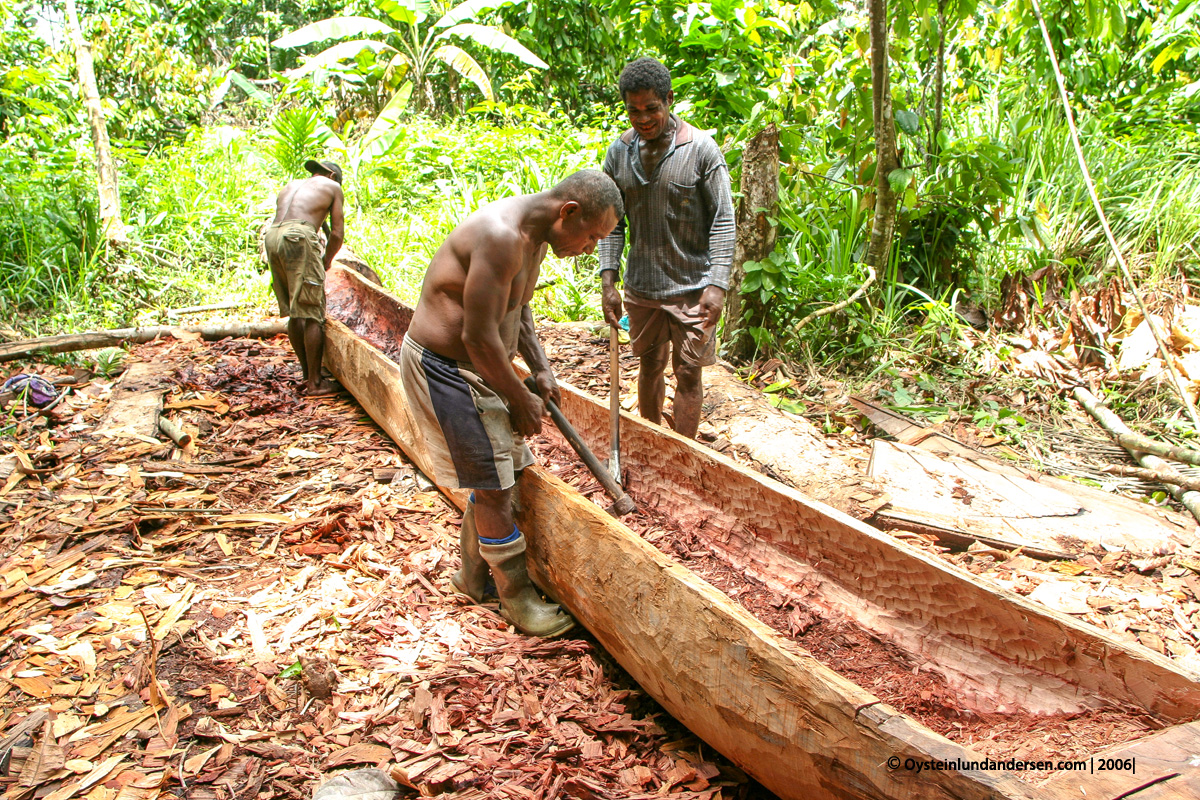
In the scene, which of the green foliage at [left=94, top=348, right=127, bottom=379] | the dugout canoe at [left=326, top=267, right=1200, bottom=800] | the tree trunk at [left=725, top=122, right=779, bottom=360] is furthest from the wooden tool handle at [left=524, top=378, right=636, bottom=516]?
the green foliage at [left=94, top=348, right=127, bottom=379]

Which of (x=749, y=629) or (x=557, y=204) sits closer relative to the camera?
(x=749, y=629)

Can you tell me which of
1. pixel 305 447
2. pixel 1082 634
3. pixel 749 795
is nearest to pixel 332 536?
pixel 305 447

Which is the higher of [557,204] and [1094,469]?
[557,204]

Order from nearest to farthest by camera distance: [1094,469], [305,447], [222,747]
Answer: [222,747] → [1094,469] → [305,447]

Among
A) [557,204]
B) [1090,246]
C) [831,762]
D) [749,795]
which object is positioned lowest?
[749,795]

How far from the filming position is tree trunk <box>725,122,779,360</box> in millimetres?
4566

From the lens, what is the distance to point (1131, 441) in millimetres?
3891

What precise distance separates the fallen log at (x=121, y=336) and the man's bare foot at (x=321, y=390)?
4.31ft

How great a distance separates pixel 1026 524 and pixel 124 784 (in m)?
3.43

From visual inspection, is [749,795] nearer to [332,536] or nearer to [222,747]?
[222,747]

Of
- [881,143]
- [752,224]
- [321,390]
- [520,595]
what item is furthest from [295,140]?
[520,595]

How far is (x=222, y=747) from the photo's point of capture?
7.22 feet

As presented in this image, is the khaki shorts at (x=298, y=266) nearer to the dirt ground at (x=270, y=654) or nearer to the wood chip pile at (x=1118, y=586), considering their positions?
the dirt ground at (x=270, y=654)

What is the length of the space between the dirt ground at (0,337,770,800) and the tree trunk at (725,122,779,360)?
2423 mm
